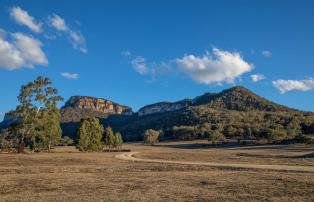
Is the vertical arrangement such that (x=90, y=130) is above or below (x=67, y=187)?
above

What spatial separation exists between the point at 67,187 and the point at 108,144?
9277cm

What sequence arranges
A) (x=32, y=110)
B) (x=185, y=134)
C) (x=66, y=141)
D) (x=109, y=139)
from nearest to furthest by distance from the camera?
(x=32, y=110), (x=109, y=139), (x=66, y=141), (x=185, y=134)

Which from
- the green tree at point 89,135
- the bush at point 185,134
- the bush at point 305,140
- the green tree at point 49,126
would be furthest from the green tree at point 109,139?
the bush at point 185,134

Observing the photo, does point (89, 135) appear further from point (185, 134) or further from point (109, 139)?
point (185, 134)

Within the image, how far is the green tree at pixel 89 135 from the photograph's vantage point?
92.4 m

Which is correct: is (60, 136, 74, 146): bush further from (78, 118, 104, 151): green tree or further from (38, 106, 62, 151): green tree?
(38, 106, 62, 151): green tree

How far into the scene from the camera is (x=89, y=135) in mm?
94938

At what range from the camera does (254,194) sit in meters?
18.2

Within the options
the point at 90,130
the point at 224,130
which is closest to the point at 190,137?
the point at 224,130

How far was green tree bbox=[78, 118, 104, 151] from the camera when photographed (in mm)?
92375

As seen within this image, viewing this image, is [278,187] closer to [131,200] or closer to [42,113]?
[131,200]


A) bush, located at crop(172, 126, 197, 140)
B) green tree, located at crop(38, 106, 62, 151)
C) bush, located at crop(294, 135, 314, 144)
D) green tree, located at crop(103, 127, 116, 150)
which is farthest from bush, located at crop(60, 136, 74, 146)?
bush, located at crop(294, 135, 314, 144)

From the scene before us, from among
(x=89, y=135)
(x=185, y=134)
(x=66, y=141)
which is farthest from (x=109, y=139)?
(x=185, y=134)

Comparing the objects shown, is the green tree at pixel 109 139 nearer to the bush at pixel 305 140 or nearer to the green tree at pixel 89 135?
the green tree at pixel 89 135
